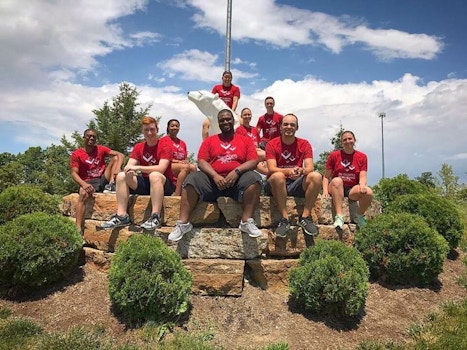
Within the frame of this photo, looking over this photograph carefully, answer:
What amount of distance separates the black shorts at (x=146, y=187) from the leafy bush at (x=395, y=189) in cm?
484

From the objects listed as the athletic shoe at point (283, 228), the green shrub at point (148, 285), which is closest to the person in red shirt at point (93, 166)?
the green shrub at point (148, 285)

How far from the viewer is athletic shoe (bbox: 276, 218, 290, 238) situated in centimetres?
531

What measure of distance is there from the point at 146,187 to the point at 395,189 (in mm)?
5468

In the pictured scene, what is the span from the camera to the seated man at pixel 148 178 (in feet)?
17.7

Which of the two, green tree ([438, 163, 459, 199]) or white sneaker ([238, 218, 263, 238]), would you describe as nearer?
white sneaker ([238, 218, 263, 238])

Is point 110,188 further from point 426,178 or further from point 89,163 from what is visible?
point 426,178

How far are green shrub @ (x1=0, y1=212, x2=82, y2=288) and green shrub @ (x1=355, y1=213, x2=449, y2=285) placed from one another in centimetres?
Result: 433

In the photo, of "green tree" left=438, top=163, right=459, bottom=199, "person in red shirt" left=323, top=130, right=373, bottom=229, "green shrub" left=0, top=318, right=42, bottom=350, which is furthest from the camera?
"green tree" left=438, top=163, right=459, bottom=199

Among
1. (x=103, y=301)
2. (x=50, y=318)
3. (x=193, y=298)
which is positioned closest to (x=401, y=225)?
(x=193, y=298)

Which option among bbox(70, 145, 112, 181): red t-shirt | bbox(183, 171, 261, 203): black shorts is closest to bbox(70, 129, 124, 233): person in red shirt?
bbox(70, 145, 112, 181): red t-shirt

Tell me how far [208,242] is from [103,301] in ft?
5.13

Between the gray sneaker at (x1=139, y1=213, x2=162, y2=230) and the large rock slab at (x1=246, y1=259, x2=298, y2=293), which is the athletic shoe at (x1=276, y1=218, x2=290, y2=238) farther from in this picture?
the gray sneaker at (x1=139, y1=213, x2=162, y2=230)

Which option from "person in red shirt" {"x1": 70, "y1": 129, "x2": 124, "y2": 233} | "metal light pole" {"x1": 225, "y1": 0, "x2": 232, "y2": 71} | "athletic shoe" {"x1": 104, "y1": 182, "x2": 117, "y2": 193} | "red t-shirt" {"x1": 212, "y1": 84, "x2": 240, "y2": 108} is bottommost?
"athletic shoe" {"x1": 104, "y1": 182, "x2": 117, "y2": 193}

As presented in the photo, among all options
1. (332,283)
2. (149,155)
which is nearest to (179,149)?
(149,155)
